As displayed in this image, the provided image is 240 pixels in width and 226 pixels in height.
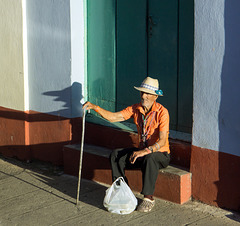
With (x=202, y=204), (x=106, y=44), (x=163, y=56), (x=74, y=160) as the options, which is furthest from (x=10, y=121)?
(x=202, y=204)

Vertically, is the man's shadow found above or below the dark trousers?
above

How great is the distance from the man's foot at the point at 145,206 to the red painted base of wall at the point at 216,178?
53 centimetres

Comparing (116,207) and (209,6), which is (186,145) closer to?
(116,207)

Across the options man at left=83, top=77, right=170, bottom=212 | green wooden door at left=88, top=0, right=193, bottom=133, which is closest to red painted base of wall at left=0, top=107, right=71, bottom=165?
green wooden door at left=88, top=0, right=193, bottom=133

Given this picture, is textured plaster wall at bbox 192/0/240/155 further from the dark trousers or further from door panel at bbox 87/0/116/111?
door panel at bbox 87/0/116/111

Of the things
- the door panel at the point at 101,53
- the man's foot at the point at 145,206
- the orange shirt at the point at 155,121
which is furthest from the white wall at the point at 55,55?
the man's foot at the point at 145,206

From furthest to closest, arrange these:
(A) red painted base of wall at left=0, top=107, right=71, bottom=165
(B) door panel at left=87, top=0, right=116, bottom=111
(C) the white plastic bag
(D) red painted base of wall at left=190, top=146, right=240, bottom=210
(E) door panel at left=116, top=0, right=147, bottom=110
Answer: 1. (A) red painted base of wall at left=0, top=107, right=71, bottom=165
2. (B) door panel at left=87, top=0, right=116, bottom=111
3. (E) door panel at left=116, top=0, right=147, bottom=110
4. (C) the white plastic bag
5. (D) red painted base of wall at left=190, top=146, right=240, bottom=210

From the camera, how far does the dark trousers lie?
210 inches

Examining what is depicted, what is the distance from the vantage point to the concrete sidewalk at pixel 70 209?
5.20 metres

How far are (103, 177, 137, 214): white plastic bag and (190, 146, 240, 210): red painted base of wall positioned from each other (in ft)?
2.47

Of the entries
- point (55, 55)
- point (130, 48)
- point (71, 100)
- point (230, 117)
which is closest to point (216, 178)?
point (230, 117)

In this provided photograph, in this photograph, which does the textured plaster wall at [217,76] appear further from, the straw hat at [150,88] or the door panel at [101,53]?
the door panel at [101,53]

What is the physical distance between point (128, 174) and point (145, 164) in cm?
73

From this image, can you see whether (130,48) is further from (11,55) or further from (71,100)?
(11,55)
